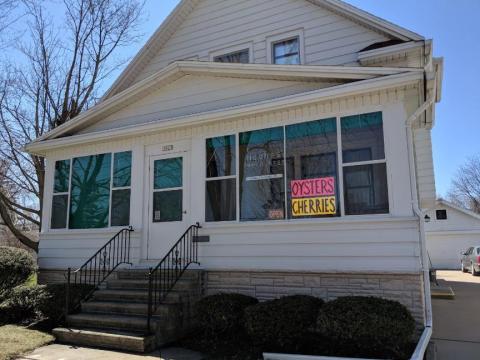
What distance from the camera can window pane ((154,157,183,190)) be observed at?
9.12 metres

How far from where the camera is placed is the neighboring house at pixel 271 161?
6.94m

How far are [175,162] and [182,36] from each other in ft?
17.5

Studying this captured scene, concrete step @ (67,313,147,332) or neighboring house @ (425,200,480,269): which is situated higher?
neighboring house @ (425,200,480,269)

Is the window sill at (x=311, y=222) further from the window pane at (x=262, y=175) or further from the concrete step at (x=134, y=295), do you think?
the concrete step at (x=134, y=295)

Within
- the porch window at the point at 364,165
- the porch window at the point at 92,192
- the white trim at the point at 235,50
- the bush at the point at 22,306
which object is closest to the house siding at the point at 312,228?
the porch window at the point at 364,165

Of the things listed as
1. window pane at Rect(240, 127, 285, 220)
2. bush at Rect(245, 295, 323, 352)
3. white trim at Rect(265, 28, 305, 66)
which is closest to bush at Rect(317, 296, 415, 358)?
bush at Rect(245, 295, 323, 352)

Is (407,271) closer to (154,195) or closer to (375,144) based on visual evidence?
(375,144)

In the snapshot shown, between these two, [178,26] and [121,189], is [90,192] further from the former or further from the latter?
[178,26]

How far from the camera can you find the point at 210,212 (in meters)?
8.52

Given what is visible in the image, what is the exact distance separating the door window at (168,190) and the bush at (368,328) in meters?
4.22

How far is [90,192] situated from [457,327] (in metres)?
8.47

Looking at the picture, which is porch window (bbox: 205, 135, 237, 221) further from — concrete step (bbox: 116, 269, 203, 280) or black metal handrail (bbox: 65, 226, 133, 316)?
black metal handrail (bbox: 65, 226, 133, 316)

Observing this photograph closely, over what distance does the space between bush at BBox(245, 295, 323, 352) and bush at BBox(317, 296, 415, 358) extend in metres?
0.33

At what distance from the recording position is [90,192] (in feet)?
33.1
